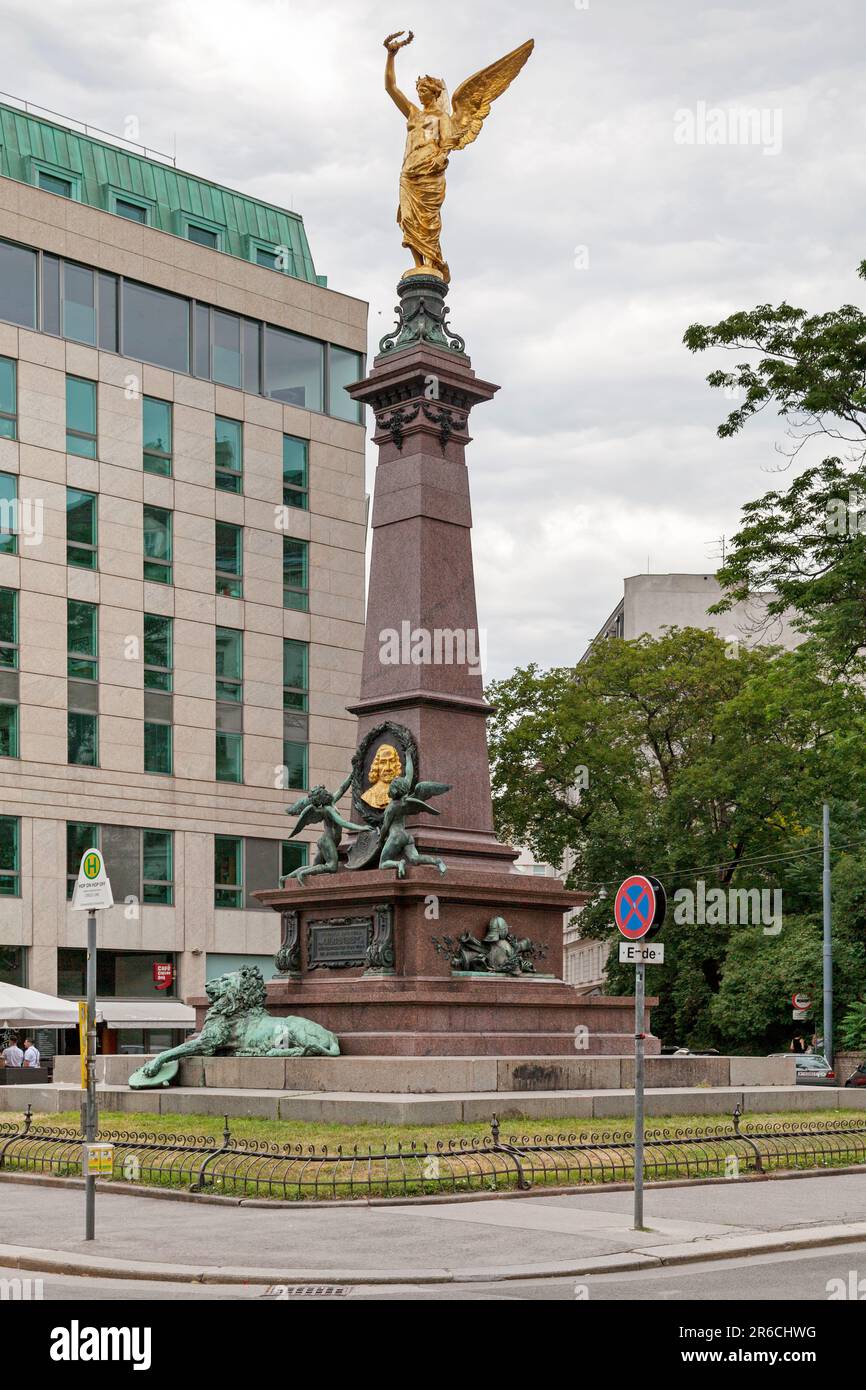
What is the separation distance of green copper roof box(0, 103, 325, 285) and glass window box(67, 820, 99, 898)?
60.9ft

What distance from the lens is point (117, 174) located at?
58531 millimetres

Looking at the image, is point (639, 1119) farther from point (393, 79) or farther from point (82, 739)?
point (82, 739)

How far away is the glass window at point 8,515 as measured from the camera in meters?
52.0

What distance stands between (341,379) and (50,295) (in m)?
12.6

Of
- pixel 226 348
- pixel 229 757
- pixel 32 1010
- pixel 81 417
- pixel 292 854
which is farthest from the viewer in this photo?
pixel 292 854

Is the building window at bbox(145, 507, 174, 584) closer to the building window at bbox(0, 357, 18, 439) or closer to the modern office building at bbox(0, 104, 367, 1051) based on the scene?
the modern office building at bbox(0, 104, 367, 1051)

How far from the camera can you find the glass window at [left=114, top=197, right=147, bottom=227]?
191 ft

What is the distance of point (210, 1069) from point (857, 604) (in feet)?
45.4

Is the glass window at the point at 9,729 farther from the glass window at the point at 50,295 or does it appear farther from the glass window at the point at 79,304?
the glass window at the point at 79,304

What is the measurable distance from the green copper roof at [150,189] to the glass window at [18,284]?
2742mm

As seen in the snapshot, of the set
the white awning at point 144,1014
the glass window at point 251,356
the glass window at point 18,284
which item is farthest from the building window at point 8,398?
the white awning at point 144,1014

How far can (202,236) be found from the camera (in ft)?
201

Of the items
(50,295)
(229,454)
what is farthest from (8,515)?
(229,454)
